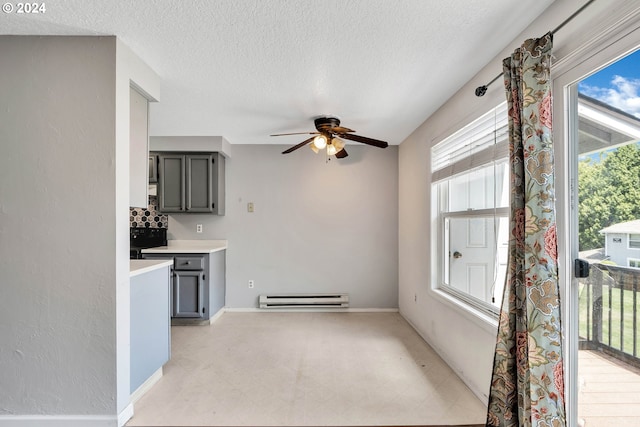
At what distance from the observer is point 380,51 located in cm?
192

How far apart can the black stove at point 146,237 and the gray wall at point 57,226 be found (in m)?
2.07

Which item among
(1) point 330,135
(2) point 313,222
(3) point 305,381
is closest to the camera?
(3) point 305,381

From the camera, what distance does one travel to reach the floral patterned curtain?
1.35 m

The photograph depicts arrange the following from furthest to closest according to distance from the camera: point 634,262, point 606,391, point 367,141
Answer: point 367,141, point 606,391, point 634,262

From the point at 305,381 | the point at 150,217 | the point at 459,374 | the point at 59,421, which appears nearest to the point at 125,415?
the point at 59,421

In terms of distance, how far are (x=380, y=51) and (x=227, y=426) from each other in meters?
2.50

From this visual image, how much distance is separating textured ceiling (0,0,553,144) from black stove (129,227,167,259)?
1.87 meters

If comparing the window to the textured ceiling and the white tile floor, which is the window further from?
the white tile floor

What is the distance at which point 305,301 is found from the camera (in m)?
4.21

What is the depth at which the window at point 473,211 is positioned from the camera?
206 centimetres

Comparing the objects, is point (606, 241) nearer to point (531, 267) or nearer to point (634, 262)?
point (634, 262)

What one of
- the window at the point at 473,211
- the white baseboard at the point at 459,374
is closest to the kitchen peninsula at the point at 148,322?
the white baseboard at the point at 459,374

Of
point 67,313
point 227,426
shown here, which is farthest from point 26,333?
point 227,426

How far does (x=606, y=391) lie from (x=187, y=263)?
3.69m
